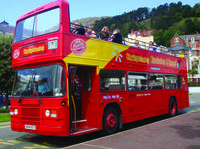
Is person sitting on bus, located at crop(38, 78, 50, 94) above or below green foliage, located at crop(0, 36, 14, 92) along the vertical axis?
below

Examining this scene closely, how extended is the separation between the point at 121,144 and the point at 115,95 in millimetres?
2543

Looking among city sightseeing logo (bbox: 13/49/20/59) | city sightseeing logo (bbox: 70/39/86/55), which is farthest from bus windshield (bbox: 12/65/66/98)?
city sightseeing logo (bbox: 70/39/86/55)

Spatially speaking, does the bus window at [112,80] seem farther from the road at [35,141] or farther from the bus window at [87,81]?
the road at [35,141]

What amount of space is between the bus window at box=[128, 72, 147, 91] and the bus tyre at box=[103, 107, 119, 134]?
1.35m

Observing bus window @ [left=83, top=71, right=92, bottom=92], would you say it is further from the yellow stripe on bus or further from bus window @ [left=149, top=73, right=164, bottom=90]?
bus window @ [left=149, top=73, right=164, bottom=90]

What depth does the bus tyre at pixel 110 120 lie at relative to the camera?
25.5ft

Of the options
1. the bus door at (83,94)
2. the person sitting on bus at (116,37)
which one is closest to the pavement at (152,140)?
the bus door at (83,94)

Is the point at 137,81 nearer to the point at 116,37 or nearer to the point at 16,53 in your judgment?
the point at 116,37

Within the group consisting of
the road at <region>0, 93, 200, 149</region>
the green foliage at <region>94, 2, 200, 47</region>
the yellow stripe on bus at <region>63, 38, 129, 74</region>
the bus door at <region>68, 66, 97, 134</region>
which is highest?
the green foliage at <region>94, 2, 200, 47</region>

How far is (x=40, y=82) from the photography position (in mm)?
6648

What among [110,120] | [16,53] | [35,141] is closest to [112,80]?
[110,120]

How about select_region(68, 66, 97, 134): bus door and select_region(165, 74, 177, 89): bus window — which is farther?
select_region(165, 74, 177, 89): bus window

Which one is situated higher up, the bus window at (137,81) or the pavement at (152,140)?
the bus window at (137,81)

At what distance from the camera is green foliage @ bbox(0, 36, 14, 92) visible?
1677cm
